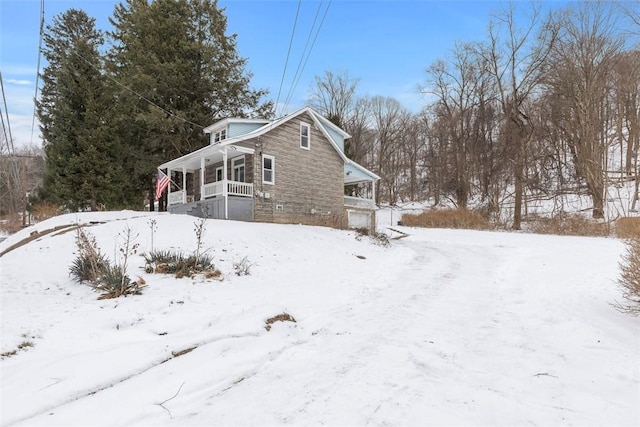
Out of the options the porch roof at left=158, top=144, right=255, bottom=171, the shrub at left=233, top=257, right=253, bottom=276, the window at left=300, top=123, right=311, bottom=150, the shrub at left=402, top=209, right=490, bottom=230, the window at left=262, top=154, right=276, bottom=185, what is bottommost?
the shrub at left=233, top=257, right=253, bottom=276

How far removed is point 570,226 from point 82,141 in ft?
93.4

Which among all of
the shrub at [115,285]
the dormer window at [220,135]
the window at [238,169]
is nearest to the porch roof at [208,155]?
the window at [238,169]

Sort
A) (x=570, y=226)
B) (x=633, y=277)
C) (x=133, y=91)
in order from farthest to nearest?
(x=133, y=91), (x=570, y=226), (x=633, y=277)

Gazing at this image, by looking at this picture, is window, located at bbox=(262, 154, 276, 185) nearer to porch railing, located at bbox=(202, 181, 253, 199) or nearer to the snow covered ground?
porch railing, located at bbox=(202, 181, 253, 199)

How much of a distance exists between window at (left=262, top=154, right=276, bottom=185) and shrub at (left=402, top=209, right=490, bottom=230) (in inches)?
501

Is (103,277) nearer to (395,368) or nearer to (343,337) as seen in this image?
(343,337)

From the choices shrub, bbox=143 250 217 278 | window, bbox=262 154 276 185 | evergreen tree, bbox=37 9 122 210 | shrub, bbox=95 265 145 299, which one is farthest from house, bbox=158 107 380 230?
shrub, bbox=95 265 145 299

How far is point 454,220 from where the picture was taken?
929 inches

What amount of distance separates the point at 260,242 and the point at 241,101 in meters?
18.3

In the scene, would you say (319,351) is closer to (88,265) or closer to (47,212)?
(88,265)

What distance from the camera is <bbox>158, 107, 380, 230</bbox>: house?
638 inches

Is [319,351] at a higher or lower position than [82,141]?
lower

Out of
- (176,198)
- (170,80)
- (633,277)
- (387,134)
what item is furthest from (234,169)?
(387,134)

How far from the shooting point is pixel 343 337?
15.1ft
